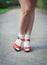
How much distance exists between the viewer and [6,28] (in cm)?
529

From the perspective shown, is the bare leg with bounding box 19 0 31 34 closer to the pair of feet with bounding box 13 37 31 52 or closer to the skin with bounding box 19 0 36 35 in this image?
the skin with bounding box 19 0 36 35

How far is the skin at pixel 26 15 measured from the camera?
3.56m

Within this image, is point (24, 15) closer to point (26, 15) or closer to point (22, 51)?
point (26, 15)

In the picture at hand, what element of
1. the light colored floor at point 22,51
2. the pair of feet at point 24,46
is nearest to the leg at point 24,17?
the pair of feet at point 24,46

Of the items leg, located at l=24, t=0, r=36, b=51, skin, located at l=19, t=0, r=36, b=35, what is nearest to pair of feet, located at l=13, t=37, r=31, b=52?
leg, located at l=24, t=0, r=36, b=51

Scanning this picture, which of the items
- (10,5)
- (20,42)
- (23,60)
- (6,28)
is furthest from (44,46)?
(10,5)

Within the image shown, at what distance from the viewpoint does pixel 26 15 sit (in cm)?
361

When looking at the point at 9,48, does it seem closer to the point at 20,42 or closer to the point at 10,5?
the point at 20,42

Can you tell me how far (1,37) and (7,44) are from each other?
48cm

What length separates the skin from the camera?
356 cm

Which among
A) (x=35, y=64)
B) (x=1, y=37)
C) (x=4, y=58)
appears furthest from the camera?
(x=1, y=37)

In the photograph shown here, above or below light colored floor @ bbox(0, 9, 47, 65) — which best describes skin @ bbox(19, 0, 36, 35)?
above

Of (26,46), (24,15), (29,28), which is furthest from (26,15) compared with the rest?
(26,46)

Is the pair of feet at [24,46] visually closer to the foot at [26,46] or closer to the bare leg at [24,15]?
the foot at [26,46]
